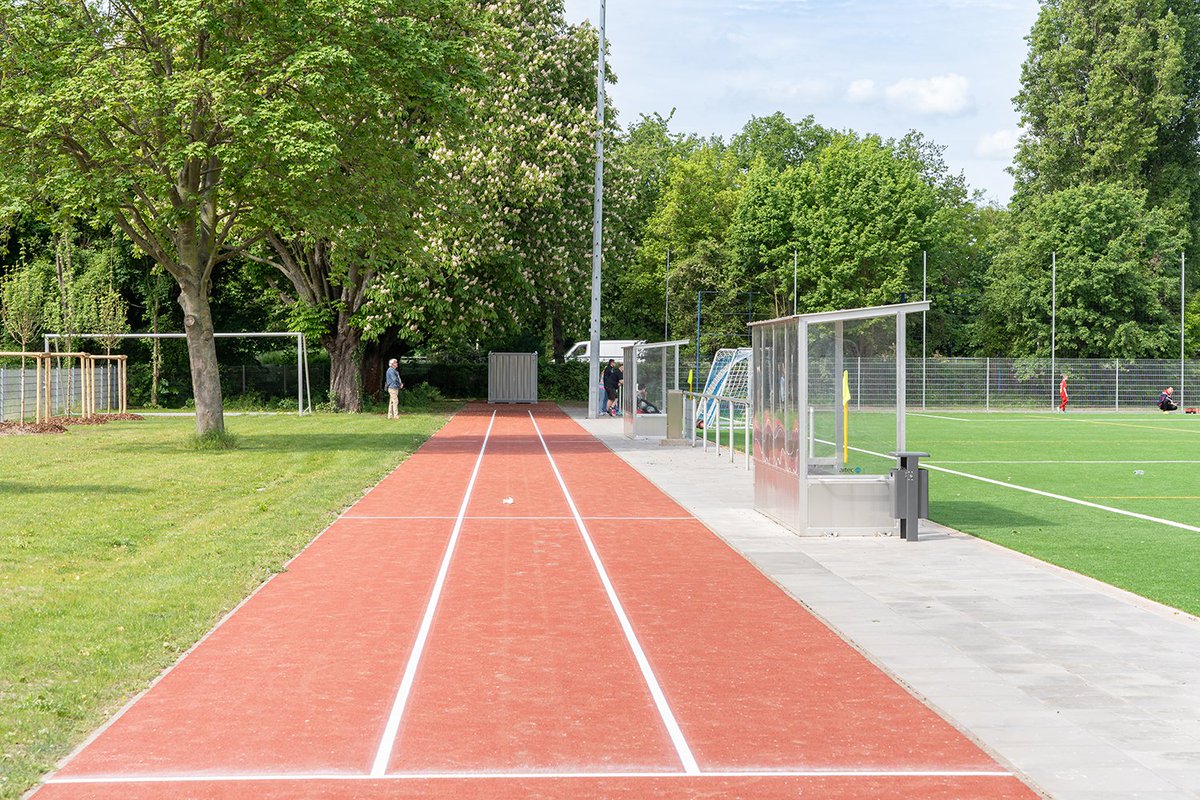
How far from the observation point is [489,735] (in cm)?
671

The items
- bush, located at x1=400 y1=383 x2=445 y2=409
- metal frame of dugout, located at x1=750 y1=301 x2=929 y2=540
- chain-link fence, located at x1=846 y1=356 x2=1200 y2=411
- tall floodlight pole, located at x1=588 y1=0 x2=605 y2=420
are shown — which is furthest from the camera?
chain-link fence, located at x1=846 y1=356 x2=1200 y2=411

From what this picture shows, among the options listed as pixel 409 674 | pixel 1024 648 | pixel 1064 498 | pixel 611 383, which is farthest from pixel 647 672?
pixel 611 383

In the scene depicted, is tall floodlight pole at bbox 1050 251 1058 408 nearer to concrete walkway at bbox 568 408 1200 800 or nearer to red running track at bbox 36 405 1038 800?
concrete walkway at bbox 568 408 1200 800

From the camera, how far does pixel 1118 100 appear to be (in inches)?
2736

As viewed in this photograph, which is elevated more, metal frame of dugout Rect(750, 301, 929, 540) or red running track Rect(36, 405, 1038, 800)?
metal frame of dugout Rect(750, 301, 929, 540)

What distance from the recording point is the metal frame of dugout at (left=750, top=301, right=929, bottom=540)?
575 inches

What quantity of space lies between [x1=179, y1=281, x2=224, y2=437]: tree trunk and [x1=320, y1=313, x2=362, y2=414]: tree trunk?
1639 centimetres

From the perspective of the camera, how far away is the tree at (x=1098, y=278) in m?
62.7

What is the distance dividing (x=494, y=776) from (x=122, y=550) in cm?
809

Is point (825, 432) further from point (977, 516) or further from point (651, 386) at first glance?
point (651, 386)

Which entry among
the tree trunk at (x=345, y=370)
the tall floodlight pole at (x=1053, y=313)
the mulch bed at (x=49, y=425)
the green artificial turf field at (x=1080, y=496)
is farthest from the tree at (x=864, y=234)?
the mulch bed at (x=49, y=425)

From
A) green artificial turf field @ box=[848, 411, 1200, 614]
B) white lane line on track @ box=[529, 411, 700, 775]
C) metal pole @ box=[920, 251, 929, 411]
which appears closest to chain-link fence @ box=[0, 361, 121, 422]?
green artificial turf field @ box=[848, 411, 1200, 614]

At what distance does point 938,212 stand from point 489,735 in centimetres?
7030

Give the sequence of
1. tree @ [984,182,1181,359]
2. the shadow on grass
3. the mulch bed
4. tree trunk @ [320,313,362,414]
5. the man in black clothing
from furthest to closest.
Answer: tree @ [984,182,1181,359], tree trunk @ [320,313,362,414], the man in black clothing, the mulch bed, the shadow on grass
